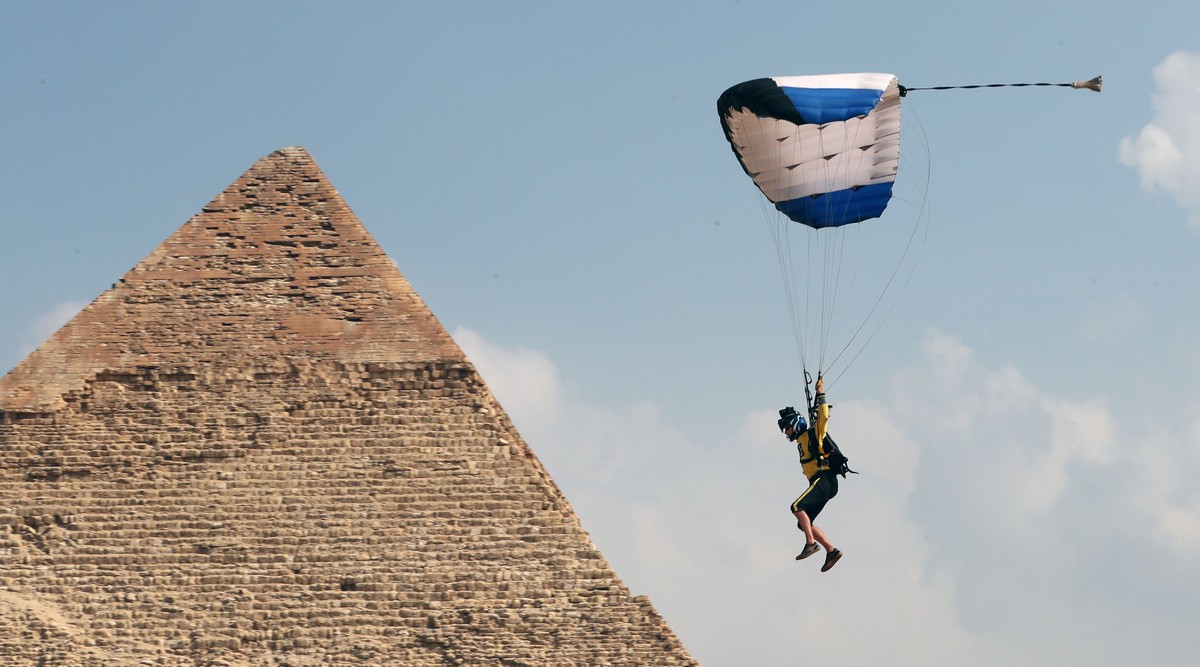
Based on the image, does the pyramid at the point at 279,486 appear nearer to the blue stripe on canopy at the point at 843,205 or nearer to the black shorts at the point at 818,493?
the black shorts at the point at 818,493

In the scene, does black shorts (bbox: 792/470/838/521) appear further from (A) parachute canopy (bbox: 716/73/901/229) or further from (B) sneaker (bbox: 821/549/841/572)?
(A) parachute canopy (bbox: 716/73/901/229)

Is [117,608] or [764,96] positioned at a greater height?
[764,96]

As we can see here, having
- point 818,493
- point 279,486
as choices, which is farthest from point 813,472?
point 279,486

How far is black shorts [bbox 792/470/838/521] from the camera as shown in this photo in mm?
20281

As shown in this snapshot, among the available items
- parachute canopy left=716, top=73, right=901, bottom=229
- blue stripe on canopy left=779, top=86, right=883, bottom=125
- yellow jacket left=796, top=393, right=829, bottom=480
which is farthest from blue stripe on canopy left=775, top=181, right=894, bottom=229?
yellow jacket left=796, top=393, right=829, bottom=480

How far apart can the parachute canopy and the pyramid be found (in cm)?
380

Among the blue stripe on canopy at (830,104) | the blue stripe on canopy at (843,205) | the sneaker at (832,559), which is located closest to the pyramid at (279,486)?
the sneaker at (832,559)

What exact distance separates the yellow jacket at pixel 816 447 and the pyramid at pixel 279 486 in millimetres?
2196

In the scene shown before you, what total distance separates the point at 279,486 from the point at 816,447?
5.64 metres

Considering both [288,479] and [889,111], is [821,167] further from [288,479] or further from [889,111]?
[288,479]

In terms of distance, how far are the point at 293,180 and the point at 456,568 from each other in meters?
5.31

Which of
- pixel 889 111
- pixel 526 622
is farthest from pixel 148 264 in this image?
pixel 889 111

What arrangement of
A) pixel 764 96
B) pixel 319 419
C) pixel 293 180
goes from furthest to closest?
pixel 293 180, pixel 319 419, pixel 764 96

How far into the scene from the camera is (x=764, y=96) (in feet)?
68.2
